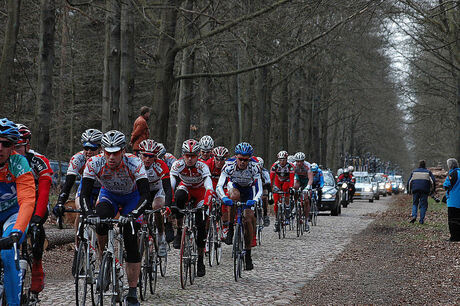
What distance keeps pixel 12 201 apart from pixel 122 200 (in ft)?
6.79

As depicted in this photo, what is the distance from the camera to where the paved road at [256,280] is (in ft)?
30.8

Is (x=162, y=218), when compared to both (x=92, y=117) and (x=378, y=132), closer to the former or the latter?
(x=92, y=117)

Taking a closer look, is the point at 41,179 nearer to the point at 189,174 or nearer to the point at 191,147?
the point at 191,147

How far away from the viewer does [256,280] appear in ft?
36.9

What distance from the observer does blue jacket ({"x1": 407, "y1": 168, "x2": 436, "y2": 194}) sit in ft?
80.4

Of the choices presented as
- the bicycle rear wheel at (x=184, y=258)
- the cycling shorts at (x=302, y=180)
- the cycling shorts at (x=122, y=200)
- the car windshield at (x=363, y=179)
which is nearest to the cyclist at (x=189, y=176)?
the bicycle rear wheel at (x=184, y=258)

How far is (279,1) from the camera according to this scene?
1809cm

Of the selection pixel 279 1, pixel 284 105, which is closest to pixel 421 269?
pixel 279 1

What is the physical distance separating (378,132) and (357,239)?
6856 cm

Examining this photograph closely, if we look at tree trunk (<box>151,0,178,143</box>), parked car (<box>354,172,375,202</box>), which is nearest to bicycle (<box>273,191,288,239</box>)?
tree trunk (<box>151,0,178,143</box>)

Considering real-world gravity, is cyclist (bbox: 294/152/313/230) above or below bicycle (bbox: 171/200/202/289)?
above

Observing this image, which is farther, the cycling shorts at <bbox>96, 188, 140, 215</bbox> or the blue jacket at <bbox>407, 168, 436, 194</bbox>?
the blue jacket at <bbox>407, 168, 436, 194</bbox>

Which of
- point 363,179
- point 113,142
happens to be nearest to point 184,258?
point 113,142

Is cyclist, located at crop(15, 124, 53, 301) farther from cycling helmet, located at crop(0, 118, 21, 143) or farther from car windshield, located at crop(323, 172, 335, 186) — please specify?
car windshield, located at crop(323, 172, 335, 186)
